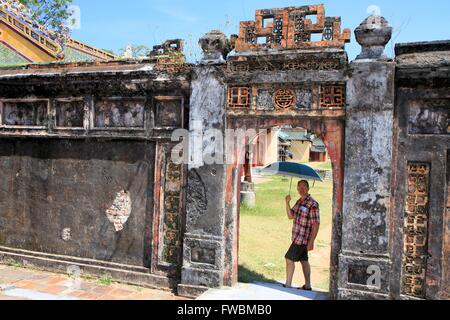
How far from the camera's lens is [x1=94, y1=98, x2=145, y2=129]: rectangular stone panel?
6086 mm

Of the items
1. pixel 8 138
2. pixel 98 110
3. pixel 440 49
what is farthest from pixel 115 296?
pixel 440 49

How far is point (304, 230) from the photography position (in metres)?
5.71

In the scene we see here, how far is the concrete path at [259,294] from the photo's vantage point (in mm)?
5156

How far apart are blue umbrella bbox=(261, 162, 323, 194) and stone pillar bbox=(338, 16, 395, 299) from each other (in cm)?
134

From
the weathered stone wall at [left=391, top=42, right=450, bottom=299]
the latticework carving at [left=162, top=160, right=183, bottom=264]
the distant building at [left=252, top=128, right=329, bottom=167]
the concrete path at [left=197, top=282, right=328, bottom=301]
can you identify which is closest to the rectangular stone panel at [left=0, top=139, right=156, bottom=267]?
the latticework carving at [left=162, top=160, right=183, bottom=264]

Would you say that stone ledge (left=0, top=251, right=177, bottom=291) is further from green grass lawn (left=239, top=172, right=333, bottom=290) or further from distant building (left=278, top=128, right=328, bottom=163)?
distant building (left=278, top=128, right=328, bottom=163)

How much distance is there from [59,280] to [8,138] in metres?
2.70

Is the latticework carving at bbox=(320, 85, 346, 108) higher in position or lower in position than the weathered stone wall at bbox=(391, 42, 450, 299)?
higher

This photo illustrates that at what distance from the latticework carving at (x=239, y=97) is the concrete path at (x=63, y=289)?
285cm

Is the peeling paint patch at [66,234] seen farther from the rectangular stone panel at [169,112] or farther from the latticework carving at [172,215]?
the rectangular stone panel at [169,112]

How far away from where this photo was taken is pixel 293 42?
527cm

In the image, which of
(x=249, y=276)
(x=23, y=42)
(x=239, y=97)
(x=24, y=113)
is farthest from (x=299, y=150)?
(x=239, y=97)

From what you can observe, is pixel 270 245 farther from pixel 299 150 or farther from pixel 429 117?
pixel 299 150
